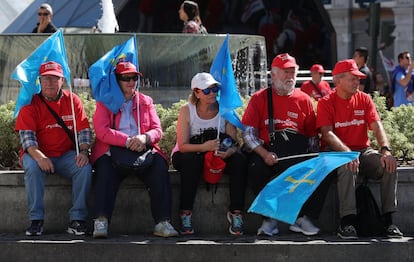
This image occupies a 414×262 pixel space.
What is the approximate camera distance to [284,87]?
32.7 ft

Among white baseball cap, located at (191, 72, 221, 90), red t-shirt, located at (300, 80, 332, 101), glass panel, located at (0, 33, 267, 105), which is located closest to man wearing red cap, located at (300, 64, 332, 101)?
red t-shirt, located at (300, 80, 332, 101)

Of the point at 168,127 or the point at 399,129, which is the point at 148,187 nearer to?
the point at 168,127

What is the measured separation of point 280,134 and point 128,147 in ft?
4.18

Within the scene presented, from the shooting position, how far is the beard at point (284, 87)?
9.98 m

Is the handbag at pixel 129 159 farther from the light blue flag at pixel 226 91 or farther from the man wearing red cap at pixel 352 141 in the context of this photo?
the man wearing red cap at pixel 352 141

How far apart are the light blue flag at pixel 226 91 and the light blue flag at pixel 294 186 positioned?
71 cm

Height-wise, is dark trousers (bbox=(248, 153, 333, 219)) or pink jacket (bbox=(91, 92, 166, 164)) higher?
pink jacket (bbox=(91, 92, 166, 164))

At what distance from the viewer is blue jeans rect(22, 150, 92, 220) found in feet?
31.5

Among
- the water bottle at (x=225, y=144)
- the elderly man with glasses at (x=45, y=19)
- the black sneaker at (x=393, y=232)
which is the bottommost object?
the black sneaker at (x=393, y=232)

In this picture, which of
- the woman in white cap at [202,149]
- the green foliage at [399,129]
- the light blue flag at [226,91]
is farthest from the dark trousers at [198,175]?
the green foliage at [399,129]

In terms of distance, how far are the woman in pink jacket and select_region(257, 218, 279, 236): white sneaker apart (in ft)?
2.34

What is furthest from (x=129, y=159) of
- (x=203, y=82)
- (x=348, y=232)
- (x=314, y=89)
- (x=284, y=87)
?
(x=314, y=89)

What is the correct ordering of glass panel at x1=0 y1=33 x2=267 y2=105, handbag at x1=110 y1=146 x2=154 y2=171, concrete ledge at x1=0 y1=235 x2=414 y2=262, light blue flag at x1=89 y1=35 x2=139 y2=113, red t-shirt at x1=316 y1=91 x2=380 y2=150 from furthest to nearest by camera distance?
glass panel at x1=0 y1=33 x2=267 y2=105 → red t-shirt at x1=316 y1=91 x2=380 y2=150 → light blue flag at x1=89 y1=35 x2=139 y2=113 → handbag at x1=110 y1=146 x2=154 y2=171 → concrete ledge at x1=0 y1=235 x2=414 y2=262

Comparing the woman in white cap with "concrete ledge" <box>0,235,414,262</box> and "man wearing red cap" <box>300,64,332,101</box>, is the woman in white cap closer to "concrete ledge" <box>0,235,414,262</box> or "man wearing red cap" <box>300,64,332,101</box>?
"concrete ledge" <box>0,235,414,262</box>
